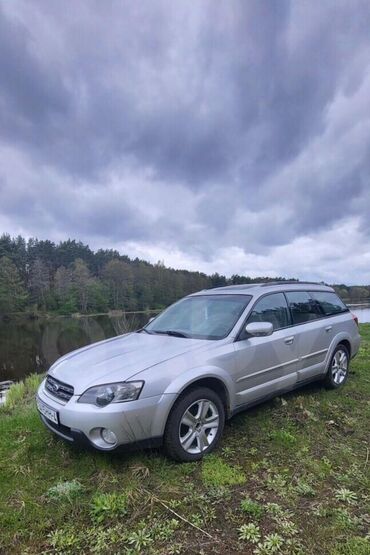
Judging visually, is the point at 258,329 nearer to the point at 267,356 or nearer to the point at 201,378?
the point at 267,356

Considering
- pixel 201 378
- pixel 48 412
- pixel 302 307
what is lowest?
pixel 48 412

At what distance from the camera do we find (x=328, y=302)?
17.4 feet

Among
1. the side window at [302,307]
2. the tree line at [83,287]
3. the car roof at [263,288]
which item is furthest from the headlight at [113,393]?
the tree line at [83,287]

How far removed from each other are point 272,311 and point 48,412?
277 centimetres

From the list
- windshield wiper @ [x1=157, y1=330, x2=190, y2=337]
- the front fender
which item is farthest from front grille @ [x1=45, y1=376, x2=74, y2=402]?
windshield wiper @ [x1=157, y1=330, x2=190, y2=337]

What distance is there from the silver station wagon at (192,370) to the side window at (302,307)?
0.02 metres

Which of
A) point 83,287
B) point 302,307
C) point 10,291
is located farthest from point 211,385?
point 83,287

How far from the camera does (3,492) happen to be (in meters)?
2.63

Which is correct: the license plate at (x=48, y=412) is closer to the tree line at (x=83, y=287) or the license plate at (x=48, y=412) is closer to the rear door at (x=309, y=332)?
the rear door at (x=309, y=332)

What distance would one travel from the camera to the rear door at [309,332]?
4.37m

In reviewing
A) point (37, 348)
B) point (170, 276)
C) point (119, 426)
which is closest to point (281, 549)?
point (119, 426)

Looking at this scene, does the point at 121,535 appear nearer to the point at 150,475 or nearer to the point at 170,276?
the point at 150,475

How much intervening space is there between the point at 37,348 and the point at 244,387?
22160 millimetres

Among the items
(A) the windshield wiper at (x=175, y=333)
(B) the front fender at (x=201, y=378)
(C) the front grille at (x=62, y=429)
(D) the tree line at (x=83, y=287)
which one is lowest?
(C) the front grille at (x=62, y=429)
